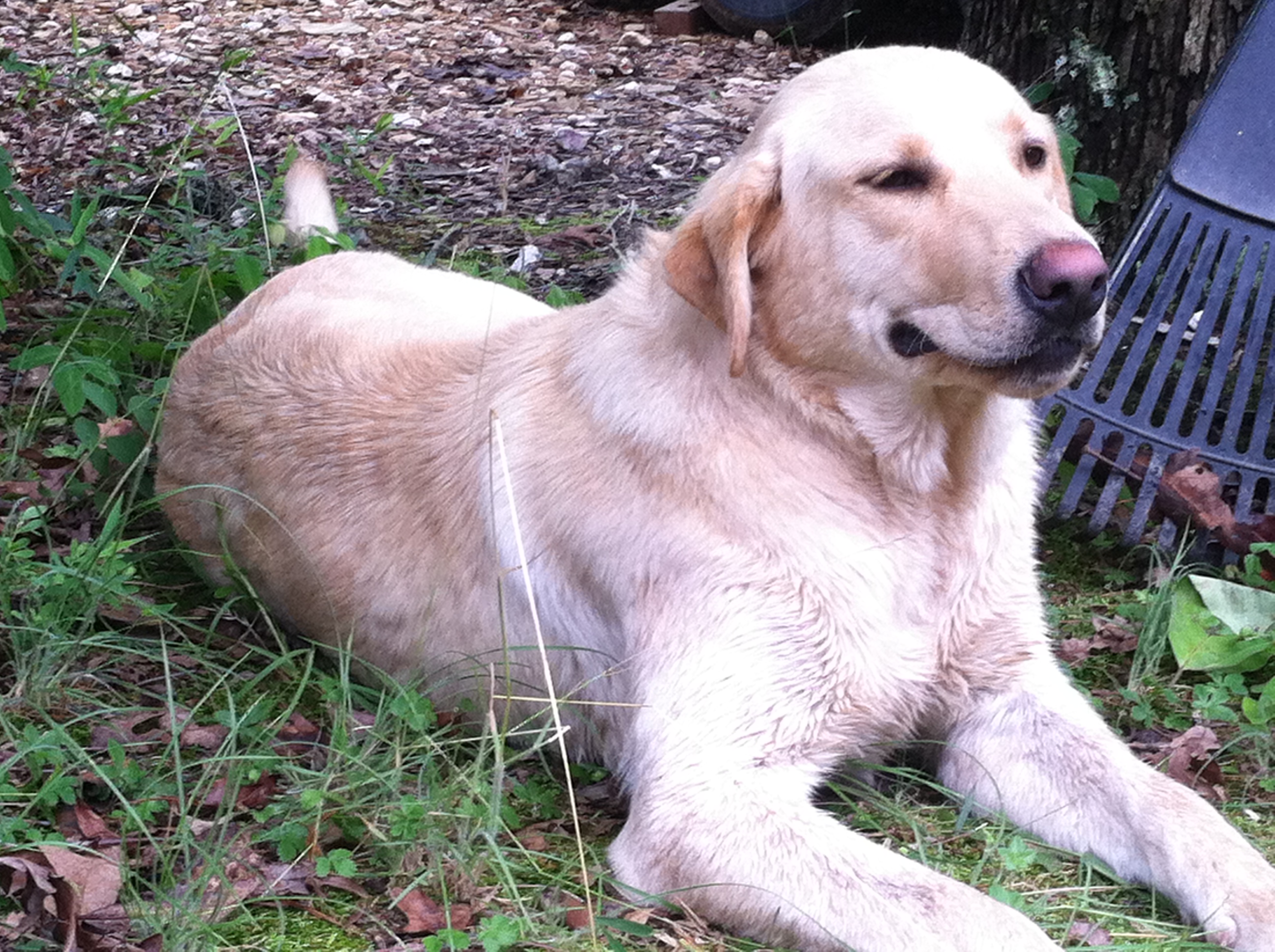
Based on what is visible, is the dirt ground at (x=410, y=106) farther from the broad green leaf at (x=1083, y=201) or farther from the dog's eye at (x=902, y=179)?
the dog's eye at (x=902, y=179)

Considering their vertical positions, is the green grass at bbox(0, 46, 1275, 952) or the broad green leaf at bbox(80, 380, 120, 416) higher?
the broad green leaf at bbox(80, 380, 120, 416)

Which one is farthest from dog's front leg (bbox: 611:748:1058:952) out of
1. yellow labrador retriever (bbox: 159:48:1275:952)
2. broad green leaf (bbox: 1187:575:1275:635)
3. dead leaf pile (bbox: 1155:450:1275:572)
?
dead leaf pile (bbox: 1155:450:1275:572)

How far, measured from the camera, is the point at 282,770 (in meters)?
2.76

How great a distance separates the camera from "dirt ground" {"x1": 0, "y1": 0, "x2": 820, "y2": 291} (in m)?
5.45

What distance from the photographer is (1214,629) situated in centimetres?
334

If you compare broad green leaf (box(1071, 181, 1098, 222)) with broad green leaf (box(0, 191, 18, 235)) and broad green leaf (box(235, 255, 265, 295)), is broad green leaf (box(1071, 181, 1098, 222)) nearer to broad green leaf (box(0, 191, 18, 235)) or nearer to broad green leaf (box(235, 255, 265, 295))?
broad green leaf (box(235, 255, 265, 295))

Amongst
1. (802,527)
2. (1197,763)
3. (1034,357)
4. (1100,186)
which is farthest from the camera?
(1100,186)

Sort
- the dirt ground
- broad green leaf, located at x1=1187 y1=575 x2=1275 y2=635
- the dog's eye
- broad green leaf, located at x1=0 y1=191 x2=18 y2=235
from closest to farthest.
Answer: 1. the dog's eye
2. broad green leaf, located at x1=1187 y1=575 x2=1275 y2=635
3. broad green leaf, located at x1=0 y1=191 x2=18 y2=235
4. the dirt ground

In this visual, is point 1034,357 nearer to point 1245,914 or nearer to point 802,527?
point 802,527

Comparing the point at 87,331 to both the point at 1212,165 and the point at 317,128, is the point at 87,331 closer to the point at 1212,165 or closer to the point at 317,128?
the point at 317,128

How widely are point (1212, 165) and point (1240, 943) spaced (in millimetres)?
2277

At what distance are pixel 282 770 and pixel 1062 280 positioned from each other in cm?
157

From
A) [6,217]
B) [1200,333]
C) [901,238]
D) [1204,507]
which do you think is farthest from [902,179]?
[6,217]

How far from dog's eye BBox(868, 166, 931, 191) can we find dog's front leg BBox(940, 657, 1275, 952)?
0.97m
